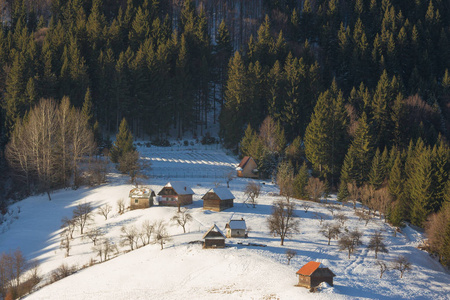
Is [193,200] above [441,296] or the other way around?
above

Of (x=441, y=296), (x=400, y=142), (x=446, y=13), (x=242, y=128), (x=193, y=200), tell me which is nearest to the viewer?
(x=441, y=296)

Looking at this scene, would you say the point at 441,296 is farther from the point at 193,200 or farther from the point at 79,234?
the point at 79,234

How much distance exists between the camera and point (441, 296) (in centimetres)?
4044

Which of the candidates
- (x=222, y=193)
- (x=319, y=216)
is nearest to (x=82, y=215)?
(x=222, y=193)

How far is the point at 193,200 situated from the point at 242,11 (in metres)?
80.7

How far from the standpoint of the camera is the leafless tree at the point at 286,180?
6234 cm

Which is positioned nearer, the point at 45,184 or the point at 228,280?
the point at 228,280

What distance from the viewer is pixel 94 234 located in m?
52.8

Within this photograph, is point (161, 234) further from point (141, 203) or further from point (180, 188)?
point (180, 188)

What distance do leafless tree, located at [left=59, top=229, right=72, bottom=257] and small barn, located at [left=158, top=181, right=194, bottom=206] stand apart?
40.7ft

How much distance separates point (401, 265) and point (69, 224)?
1441 inches

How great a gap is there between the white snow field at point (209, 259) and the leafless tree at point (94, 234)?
74 cm

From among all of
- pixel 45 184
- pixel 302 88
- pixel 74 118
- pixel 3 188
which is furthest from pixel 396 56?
pixel 3 188

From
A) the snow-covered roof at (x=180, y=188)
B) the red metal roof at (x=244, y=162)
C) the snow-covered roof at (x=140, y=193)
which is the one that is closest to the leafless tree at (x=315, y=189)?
the red metal roof at (x=244, y=162)
